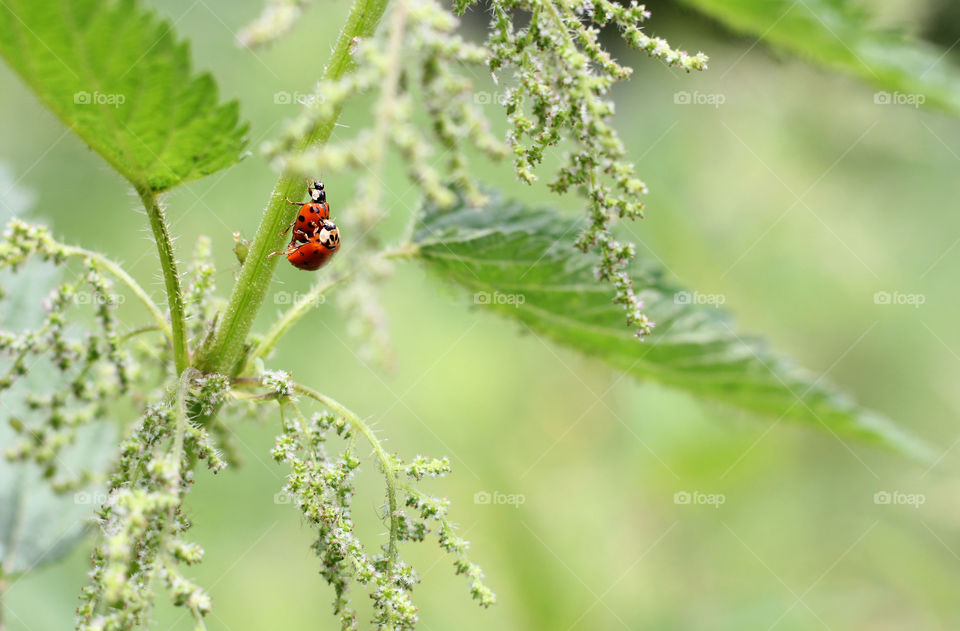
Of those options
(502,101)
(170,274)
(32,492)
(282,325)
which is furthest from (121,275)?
(32,492)

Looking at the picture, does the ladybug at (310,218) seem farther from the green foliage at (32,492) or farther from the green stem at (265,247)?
the green foliage at (32,492)

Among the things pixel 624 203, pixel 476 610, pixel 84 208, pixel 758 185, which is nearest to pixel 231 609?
pixel 476 610

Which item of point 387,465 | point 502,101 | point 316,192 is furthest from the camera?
point 316,192

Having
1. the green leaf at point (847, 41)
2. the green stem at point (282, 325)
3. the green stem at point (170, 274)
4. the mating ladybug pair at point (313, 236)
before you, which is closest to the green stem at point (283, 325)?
the green stem at point (282, 325)

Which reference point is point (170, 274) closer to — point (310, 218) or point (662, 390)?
point (310, 218)

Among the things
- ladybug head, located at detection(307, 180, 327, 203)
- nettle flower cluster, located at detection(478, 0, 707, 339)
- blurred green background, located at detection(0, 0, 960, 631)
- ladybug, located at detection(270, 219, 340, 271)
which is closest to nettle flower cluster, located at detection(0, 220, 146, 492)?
ladybug, located at detection(270, 219, 340, 271)
